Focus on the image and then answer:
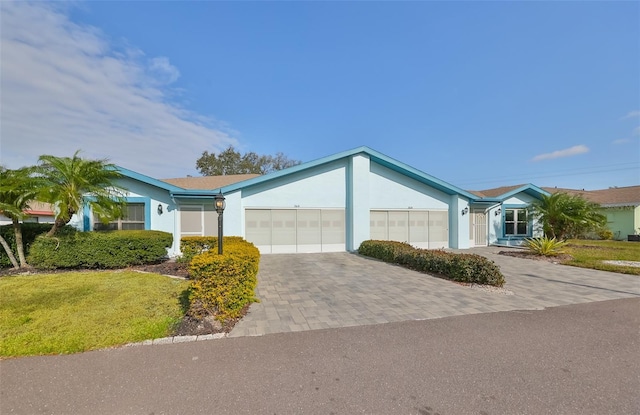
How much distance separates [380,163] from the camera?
48.9 feet

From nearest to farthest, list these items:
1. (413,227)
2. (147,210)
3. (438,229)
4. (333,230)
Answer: (147,210)
(333,230)
(413,227)
(438,229)

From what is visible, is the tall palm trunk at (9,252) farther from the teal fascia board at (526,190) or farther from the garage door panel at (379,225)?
the teal fascia board at (526,190)

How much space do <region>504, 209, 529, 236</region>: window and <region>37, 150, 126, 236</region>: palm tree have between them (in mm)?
19813

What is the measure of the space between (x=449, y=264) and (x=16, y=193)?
1255cm

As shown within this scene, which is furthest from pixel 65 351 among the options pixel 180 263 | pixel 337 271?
pixel 337 271

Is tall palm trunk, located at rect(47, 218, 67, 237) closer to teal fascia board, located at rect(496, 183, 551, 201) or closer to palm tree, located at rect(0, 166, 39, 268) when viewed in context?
palm tree, located at rect(0, 166, 39, 268)

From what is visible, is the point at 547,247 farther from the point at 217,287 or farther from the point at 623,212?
the point at 623,212

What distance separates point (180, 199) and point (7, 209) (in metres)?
4.96

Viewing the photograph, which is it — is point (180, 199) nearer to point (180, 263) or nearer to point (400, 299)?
point (180, 263)

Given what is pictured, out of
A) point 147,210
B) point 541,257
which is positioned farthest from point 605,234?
point 147,210

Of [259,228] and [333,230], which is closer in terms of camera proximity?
[259,228]

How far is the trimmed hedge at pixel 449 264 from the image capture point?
7.36 m

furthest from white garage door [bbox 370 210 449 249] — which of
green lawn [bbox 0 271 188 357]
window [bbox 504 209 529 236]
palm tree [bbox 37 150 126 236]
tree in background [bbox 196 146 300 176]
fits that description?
tree in background [bbox 196 146 300 176]

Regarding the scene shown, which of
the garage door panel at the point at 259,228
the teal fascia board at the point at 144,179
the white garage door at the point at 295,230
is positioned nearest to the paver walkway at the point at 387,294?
the garage door panel at the point at 259,228
